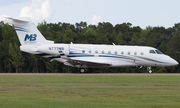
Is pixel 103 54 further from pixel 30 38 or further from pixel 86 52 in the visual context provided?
pixel 30 38

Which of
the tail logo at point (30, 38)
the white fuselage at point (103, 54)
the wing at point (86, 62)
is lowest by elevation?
the wing at point (86, 62)

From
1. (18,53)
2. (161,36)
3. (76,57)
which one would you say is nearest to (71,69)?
(18,53)

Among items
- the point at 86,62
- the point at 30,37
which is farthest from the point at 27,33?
the point at 86,62

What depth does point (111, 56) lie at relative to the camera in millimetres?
30672

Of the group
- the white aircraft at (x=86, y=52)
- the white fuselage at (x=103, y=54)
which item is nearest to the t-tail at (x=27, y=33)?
the white aircraft at (x=86, y=52)

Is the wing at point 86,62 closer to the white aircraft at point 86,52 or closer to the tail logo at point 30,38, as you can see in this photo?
the white aircraft at point 86,52

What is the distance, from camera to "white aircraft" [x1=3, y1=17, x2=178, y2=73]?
3016cm

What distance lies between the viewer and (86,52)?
3045 cm

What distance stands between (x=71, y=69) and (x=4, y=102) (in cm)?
3120

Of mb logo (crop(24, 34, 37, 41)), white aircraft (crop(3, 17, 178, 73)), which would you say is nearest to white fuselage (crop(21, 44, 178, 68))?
white aircraft (crop(3, 17, 178, 73))

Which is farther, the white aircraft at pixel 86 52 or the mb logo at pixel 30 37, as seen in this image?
the mb logo at pixel 30 37

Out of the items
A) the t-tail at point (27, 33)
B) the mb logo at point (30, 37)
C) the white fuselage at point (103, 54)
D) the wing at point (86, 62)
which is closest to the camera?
the wing at point (86, 62)

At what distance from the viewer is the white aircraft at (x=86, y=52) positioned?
30.2 metres

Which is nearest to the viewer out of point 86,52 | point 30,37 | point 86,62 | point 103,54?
point 86,62
